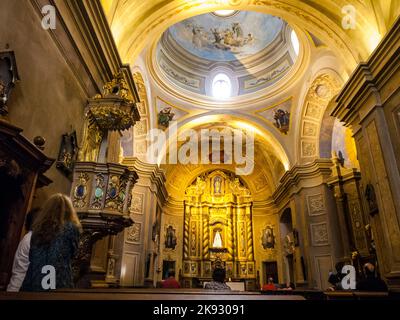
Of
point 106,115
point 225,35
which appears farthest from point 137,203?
point 225,35

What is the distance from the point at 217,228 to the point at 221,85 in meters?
8.04

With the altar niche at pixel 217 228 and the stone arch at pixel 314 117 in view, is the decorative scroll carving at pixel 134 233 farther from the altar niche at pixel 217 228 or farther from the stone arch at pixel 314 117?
the stone arch at pixel 314 117

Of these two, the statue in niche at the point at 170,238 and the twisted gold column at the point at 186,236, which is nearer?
the statue in niche at the point at 170,238

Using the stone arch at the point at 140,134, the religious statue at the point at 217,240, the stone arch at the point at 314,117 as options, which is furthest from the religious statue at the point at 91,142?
the religious statue at the point at 217,240

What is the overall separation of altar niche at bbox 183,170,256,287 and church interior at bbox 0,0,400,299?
0.25ft

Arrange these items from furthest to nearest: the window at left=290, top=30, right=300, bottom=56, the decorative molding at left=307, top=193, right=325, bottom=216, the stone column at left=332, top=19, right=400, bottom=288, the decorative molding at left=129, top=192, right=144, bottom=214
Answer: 1. the window at left=290, top=30, right=300, bottom=56
2. the decorative molding at left=307, top=193, right=325, bottom=216
3. the decorative molding at left=129, top=192, right=144, bottom=214
4. the stone column at left=332, top=19, right=400, bottom=288

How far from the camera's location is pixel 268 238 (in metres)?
16.8

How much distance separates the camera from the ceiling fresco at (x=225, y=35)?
46.3 ft

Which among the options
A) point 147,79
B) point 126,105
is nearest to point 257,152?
point 147,79

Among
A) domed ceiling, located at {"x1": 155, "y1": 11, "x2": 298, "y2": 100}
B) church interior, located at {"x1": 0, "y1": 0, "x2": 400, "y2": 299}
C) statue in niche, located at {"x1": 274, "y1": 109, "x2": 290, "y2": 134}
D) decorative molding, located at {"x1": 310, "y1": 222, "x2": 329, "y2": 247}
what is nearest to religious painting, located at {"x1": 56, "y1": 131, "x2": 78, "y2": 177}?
church interior, located at {"x1": 0, "y1": 0, "x2": 400, "y2": 299}

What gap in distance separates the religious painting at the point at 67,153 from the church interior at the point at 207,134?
0.02 meters

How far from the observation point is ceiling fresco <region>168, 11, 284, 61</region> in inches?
555

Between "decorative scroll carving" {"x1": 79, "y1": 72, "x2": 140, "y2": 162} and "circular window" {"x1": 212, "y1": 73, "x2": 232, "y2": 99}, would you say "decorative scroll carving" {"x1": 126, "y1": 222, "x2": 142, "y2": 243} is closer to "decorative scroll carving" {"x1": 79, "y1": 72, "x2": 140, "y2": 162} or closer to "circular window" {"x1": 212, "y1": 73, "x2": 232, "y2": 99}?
"decorative scroll carving" {"x1": 79, "y1": 72, "x2": 140, "y2": 162}

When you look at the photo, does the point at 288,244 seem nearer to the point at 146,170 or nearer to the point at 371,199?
the point at 146,170
